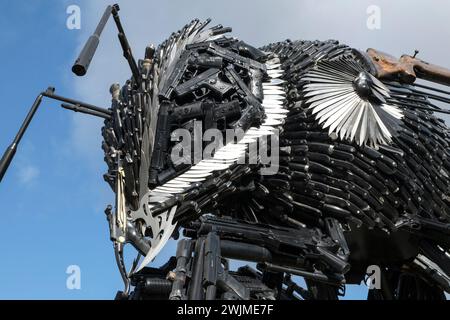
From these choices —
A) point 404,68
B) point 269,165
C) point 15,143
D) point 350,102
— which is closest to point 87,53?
point 15,143

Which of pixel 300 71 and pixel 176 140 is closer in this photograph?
pixel 176 140

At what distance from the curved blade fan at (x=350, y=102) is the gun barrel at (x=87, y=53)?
126 inches

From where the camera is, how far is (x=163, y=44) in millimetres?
10844

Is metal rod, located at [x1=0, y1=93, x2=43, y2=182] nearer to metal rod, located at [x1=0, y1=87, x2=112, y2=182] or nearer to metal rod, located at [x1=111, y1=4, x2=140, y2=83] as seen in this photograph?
metal rod, located at [x1=0, y1=87, x2=112, y2=182]

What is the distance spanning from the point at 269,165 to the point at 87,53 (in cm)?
301

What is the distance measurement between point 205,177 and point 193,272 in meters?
1.38

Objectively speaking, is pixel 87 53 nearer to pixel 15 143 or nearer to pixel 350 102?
pixel 15 143

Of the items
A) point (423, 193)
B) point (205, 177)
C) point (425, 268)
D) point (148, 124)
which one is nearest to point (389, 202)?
point (423, 193)

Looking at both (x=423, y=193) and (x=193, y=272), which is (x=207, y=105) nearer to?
(x=193, y=272)

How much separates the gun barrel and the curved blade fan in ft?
10.5

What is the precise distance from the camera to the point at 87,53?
8.20m

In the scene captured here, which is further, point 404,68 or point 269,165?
point 404,68

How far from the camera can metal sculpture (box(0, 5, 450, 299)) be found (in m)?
9.32
